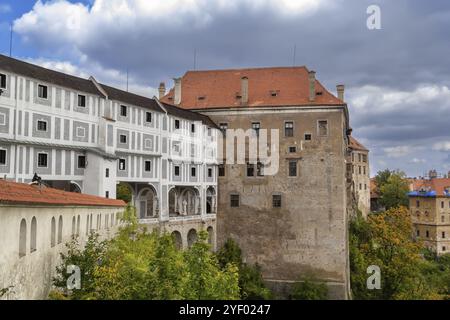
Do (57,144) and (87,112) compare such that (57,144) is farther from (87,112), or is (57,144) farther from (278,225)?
(278,225)

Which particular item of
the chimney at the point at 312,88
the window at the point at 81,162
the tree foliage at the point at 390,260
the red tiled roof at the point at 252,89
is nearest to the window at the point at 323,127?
the red tiled roof at the point at 252,89

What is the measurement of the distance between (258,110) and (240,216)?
30.8 feet

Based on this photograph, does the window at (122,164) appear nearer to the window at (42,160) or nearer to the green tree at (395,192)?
the window at (42,160)

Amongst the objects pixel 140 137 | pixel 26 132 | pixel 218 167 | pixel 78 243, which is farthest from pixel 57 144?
pixel 218 167

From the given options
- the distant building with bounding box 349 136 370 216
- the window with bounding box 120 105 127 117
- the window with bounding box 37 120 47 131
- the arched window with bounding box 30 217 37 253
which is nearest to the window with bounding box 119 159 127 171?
the window with bounding box 120 105 127 117

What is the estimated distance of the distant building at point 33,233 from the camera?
1149 centimetres

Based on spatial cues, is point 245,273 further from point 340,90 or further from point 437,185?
point 437,185

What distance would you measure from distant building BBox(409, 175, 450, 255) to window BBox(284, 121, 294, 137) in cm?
3649

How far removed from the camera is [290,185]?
40750 mm

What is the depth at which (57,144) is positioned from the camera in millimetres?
27188

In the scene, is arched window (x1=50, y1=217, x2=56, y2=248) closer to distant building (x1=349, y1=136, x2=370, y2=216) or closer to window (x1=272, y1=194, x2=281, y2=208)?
window (x1=272, y1=194, x2=281, y2=208)

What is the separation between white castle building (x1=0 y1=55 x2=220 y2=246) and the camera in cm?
2523

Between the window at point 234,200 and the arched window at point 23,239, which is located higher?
the window at point 234,200

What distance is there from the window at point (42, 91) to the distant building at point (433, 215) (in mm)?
56987
